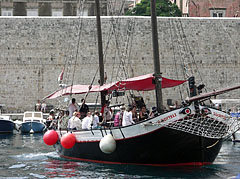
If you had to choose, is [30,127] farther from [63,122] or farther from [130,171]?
[130,171]

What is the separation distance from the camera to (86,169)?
43.6ft

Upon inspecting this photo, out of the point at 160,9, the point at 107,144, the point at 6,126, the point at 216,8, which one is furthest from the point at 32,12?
the point at 107,144

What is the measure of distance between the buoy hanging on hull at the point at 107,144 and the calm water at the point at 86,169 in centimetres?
44

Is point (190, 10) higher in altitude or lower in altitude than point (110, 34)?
higher

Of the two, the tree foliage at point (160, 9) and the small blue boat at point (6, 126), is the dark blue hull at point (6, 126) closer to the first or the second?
the small blue boat at point (6, 126)

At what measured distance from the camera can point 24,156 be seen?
16625mm

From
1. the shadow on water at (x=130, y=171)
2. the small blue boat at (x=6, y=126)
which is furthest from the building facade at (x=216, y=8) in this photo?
the shadow on water at (x=130, y=171)

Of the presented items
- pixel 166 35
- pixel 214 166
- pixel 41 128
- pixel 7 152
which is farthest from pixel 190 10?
pixel 214 166

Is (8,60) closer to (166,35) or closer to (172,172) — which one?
(166,35)

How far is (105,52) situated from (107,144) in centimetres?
2001

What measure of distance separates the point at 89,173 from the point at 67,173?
1.82ft

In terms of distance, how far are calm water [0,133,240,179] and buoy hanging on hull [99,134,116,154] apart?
0.44 m

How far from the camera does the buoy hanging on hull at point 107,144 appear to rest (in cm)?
1292

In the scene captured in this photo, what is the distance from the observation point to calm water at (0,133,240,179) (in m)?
12.2
